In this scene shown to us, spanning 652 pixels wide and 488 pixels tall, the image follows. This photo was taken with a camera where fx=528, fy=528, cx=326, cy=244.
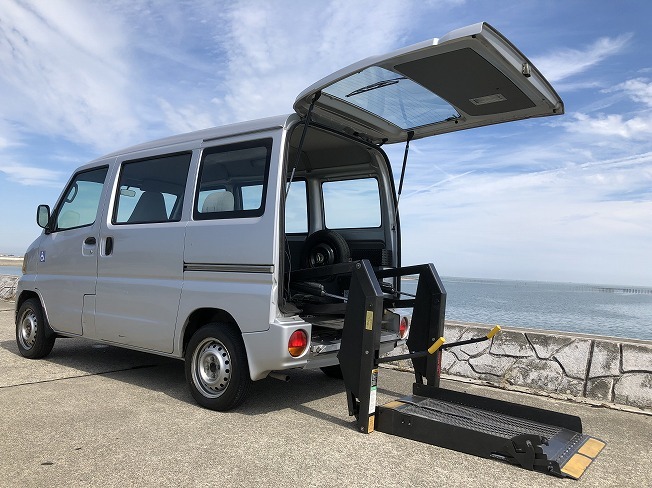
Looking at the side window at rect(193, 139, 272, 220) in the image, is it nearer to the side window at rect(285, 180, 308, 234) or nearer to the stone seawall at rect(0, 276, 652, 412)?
the side window at rect(285, 180, 308, 234)

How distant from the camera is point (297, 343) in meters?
3.95

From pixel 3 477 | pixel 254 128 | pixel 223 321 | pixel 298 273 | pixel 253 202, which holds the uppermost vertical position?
pixel 254 128

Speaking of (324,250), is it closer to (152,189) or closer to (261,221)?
(261,221)

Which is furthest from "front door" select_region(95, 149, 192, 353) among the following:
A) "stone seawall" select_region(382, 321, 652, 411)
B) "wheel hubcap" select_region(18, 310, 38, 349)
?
"stone seawall" select_region(382, 321, 652, 411)

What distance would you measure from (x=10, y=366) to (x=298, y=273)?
12.4ft

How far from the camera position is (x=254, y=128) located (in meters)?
4.29

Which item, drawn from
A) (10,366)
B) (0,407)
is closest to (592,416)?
(0,407)

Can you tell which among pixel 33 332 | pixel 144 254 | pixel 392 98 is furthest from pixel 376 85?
pixel 33 332

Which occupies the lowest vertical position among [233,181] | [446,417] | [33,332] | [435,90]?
[446,417]

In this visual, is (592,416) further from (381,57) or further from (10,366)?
(10,366)

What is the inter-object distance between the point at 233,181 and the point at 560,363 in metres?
3.50

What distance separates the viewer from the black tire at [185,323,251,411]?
13.6ft

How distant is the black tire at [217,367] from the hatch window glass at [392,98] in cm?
211

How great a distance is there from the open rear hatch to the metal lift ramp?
1.37 meters
